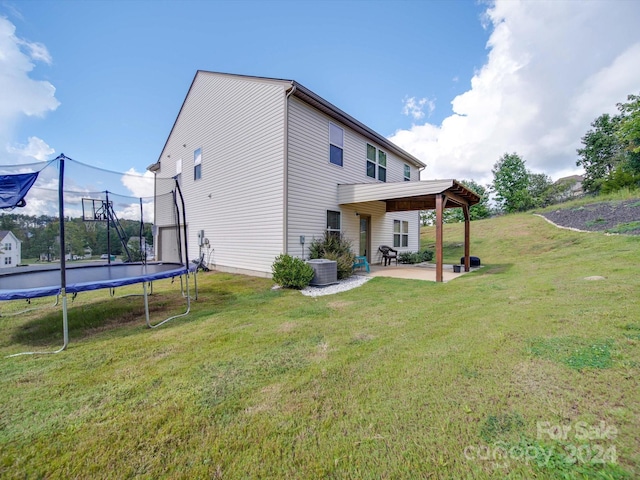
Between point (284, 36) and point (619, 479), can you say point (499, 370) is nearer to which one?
point (619, 479)

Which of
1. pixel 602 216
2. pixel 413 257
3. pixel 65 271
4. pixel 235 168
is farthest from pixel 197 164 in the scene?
pixel 602 216

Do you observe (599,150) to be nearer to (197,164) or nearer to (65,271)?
(197,164)

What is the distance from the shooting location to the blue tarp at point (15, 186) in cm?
382

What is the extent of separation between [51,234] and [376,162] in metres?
10.4

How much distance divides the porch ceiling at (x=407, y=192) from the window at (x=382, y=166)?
2.31 meters

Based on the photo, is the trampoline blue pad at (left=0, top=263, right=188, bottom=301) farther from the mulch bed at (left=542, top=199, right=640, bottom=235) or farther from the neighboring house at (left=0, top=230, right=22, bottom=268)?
the mulch bed at (left=542, top=199, right=640, bottom=235)

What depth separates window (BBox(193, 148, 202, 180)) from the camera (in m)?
11.3

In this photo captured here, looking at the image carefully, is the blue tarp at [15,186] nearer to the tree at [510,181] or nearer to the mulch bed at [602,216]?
the mulch bed at [602,216]

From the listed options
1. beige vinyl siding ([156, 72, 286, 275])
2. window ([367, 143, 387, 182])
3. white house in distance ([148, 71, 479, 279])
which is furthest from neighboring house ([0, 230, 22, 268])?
window ([367, 143, 387, 182])

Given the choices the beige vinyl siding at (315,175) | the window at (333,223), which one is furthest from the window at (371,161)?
the window at (333,223)

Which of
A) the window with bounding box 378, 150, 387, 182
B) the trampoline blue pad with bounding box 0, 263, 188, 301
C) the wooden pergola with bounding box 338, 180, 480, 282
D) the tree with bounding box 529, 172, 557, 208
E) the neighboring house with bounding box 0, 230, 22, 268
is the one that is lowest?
the trampoline blue pad with bounding box 0, 263, 188, 301

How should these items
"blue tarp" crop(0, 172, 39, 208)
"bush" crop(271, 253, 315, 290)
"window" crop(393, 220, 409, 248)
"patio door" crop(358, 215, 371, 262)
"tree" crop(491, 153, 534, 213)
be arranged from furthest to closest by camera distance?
"tree" crop(491, 153, 534, 213), "window" crop(393, 220, 409, 248), "patio door" crop(358, 215, 371, 262), "bush" crop(271, 253, 315, 290), "blue tarp" crop(0, 172, 39, 208)

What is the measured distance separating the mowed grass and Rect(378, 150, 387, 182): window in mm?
8337

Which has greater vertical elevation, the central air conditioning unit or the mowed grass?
the central air conditioning unit
